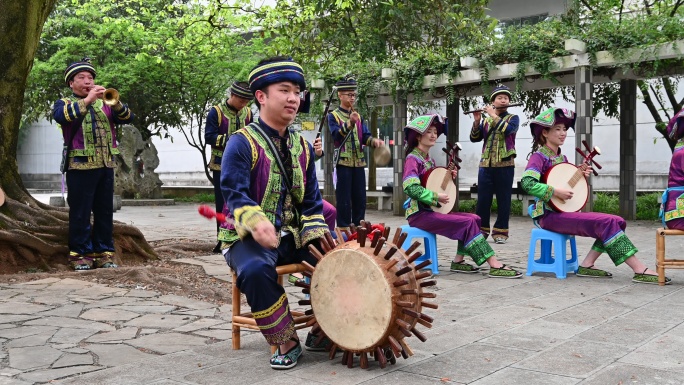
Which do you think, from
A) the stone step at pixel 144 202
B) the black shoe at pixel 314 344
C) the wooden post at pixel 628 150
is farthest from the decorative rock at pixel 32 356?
the stone step at pixel 144 202

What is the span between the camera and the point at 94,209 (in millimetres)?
7367

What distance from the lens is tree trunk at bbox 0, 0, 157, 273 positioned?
709 centimetres

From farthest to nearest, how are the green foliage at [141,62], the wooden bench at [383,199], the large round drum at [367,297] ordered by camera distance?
the green foliage at [141,62], the wooden bench at [383,199], the large round drum at [367,297]

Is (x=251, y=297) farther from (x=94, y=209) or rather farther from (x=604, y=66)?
(x=604, y=66)

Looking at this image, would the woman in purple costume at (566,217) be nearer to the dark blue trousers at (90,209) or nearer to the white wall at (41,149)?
the dark blue trousers at (90,209)

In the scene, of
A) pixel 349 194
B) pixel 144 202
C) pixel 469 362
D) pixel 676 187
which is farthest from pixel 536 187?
pixel 144 202

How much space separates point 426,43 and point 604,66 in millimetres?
4997

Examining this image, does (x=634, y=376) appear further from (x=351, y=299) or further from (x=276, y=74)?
(x=276, y=74)

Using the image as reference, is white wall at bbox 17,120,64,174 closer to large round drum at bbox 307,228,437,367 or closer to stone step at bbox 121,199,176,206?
stone step at bbox 121,199,176,206

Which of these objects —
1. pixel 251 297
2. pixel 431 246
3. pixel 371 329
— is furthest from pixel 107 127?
pixel 371 329

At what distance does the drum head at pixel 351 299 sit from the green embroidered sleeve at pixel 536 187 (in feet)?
11.1

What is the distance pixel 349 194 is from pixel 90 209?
10.1 ft

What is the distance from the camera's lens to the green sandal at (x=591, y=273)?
6.98 meters

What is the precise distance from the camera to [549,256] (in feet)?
24.1
